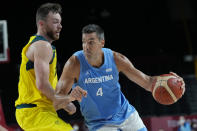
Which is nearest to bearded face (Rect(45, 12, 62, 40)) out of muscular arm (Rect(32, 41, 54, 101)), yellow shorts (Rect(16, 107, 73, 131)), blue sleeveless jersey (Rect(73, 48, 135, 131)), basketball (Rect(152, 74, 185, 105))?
muscular arm (Rect(32, 41, 54, 101))

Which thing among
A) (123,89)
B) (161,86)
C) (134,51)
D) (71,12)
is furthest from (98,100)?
(71,12)

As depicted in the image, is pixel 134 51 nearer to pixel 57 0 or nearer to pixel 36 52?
pixel 57 0

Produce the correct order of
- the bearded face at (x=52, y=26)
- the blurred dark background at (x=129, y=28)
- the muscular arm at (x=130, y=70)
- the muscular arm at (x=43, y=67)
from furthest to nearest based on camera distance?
the blurred dark background at (x=129, y=28)
the muscular arm at (x=130, y=70)
the bearded face at (x=52, y=26)
the muscular arm at (x=43, y=67)

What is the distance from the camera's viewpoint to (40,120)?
3.14 metres

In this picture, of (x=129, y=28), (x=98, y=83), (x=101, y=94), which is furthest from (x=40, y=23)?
(x=129, y=28)

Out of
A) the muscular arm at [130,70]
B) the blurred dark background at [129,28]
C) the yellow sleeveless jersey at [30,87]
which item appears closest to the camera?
the yellow sleeveless jersey at [30,87]

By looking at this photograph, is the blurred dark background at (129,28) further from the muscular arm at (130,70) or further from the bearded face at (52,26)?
the bearded face at (52,26)

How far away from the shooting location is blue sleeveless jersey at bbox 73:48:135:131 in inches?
137

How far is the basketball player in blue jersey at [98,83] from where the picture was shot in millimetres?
3484

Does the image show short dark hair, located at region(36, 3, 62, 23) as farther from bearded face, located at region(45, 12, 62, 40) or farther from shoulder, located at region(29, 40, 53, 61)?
shoulder, located at region(29, 40, 53, 61)

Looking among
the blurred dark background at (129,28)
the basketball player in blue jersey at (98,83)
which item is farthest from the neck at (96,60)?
the blurred dark background at (129,28)

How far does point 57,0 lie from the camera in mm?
12570

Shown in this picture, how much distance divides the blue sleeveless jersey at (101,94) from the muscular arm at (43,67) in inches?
19.8

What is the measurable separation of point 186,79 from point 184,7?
509 centimetres
